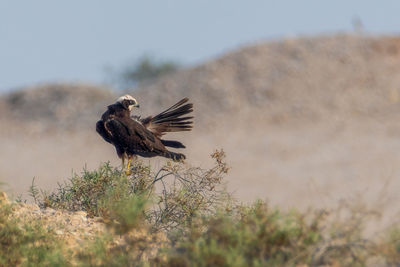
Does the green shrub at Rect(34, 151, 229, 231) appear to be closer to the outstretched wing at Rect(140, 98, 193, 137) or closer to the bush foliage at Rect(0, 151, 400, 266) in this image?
the bush foliage at Rect(0, 151, 400, 266)

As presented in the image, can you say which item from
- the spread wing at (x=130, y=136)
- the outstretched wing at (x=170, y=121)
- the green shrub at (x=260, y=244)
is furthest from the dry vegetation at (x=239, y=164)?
the outstretched wing at (x=170, y=121)

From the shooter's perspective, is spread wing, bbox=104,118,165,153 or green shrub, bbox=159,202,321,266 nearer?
green shrub, bbox=159,202,321,266

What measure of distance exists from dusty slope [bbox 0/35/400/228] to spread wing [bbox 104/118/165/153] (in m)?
11.7

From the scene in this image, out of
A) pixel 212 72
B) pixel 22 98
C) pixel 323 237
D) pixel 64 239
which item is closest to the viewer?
pixel 323 237

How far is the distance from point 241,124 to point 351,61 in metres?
5.74

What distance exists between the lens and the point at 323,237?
211 inches

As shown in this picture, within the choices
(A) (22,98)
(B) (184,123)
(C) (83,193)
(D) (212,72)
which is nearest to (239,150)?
(D) (212,72)

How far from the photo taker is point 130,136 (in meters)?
10.1

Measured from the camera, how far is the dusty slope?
79.0 ft

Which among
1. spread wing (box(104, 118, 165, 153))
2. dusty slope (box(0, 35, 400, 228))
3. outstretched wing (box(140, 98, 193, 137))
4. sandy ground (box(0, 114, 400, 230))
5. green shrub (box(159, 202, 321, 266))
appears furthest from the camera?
dusty slope (box(0, 35, 400, 228))

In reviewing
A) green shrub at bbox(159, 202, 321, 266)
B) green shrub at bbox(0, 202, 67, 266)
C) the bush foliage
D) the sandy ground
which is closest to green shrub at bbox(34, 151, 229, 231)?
the bush foliage

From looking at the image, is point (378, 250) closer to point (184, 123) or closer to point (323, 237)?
point (323, 237)

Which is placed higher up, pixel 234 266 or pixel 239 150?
pixel 239 150

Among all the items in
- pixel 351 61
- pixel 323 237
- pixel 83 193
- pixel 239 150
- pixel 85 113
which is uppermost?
pixel 351 61
